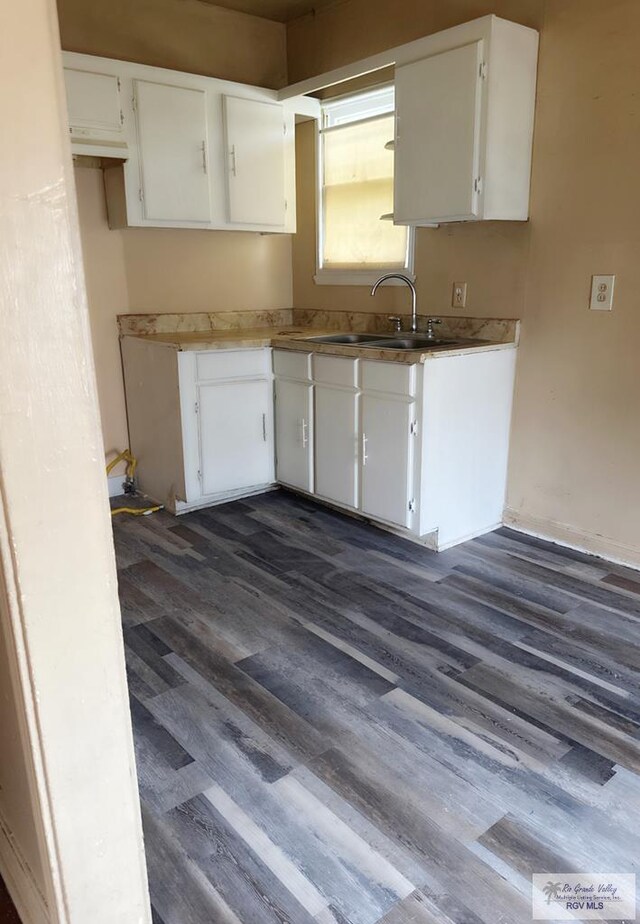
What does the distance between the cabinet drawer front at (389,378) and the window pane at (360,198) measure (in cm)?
88

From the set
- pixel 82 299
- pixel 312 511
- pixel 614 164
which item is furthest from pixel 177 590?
pixel 614 164

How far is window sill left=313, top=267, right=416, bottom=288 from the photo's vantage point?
3.57 m

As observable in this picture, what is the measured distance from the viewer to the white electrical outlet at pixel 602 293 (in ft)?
8.84

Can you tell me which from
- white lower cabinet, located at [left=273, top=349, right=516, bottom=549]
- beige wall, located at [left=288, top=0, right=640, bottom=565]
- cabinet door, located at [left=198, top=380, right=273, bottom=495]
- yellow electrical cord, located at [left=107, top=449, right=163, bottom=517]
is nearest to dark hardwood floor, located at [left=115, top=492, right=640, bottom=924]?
white lower cabinet, located at [left=273, top=349, right=516, bottom=549]

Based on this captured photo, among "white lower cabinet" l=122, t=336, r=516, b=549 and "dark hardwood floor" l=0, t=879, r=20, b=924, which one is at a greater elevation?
"white lower cabinet" l=122, t=336, r=516, b=549

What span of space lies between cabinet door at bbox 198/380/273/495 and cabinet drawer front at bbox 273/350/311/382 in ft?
0.38

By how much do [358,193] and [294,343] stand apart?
991mm

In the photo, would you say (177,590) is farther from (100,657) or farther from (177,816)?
(100,657)

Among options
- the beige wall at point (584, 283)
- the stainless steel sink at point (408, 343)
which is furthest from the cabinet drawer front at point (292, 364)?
the beige wall at point (584, 283)

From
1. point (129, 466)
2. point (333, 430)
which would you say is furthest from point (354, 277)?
point (129, 466)

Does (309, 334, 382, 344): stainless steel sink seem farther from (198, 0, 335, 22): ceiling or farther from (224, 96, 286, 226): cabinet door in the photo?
(198, 0, 335, 22): ceiling

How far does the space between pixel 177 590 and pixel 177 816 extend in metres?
1.17

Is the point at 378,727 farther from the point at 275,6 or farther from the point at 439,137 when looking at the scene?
the point at 275,6

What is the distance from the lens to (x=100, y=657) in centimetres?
100
